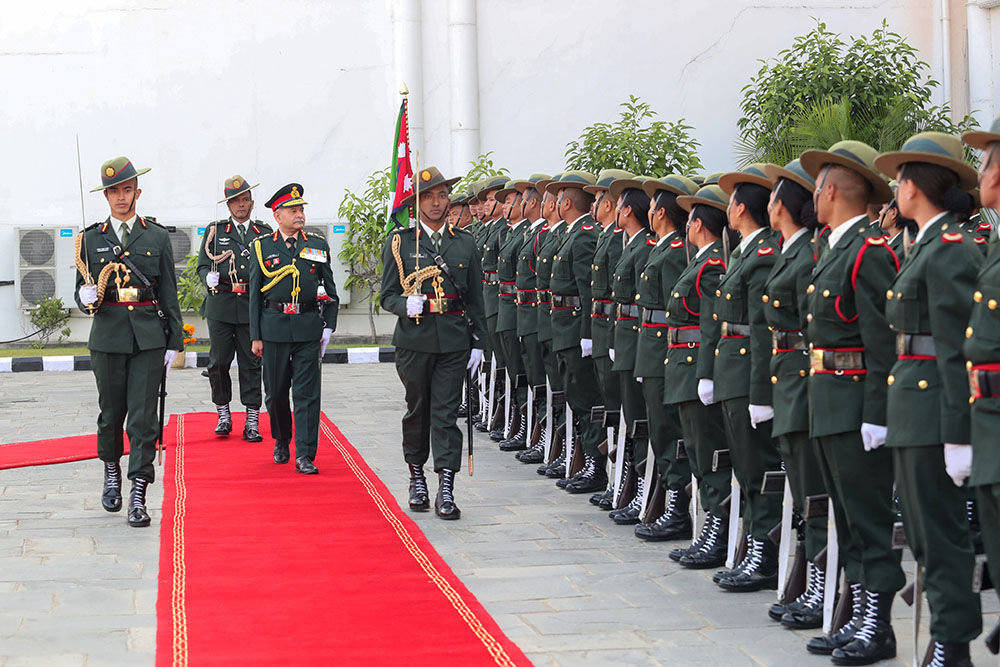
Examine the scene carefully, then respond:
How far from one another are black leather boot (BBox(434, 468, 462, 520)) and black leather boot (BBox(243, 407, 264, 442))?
3.12m

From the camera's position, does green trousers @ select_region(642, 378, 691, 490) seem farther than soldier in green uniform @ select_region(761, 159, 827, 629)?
Yes

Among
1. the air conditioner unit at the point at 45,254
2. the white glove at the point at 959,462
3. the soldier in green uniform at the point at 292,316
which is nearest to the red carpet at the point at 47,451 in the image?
the soldier in green uniform at the point at 292,316

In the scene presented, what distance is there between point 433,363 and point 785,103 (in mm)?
10013

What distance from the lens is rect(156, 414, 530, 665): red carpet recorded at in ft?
15.8

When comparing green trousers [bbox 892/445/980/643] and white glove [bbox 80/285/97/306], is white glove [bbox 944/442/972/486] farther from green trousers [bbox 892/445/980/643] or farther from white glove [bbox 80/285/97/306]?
white glove [bbox 80/285/97/306]

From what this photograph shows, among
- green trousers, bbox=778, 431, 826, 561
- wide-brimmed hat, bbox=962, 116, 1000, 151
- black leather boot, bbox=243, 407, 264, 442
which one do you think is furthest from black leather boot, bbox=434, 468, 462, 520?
wide-brimmed hat, bbox=962, 116, 1000, 151

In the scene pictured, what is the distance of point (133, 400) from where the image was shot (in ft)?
24.1

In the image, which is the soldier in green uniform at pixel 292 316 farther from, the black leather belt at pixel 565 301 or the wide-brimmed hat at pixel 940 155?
the wide-brimmed hat at pixel 940 155

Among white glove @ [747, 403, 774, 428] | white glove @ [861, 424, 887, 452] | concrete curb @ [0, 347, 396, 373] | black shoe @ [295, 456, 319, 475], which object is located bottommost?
concrete curb @ [0, 347, 396, 373]

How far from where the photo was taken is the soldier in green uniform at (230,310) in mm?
10164

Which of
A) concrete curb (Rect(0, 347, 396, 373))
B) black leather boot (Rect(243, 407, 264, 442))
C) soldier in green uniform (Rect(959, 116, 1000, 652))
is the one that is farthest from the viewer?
concrete curb (Rect(0, 347, 396, 373))

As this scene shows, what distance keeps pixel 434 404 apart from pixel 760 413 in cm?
248

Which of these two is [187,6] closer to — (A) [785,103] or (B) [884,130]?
(A) [785,103]

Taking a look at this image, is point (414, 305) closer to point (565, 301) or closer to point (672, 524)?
point (565, 301)
